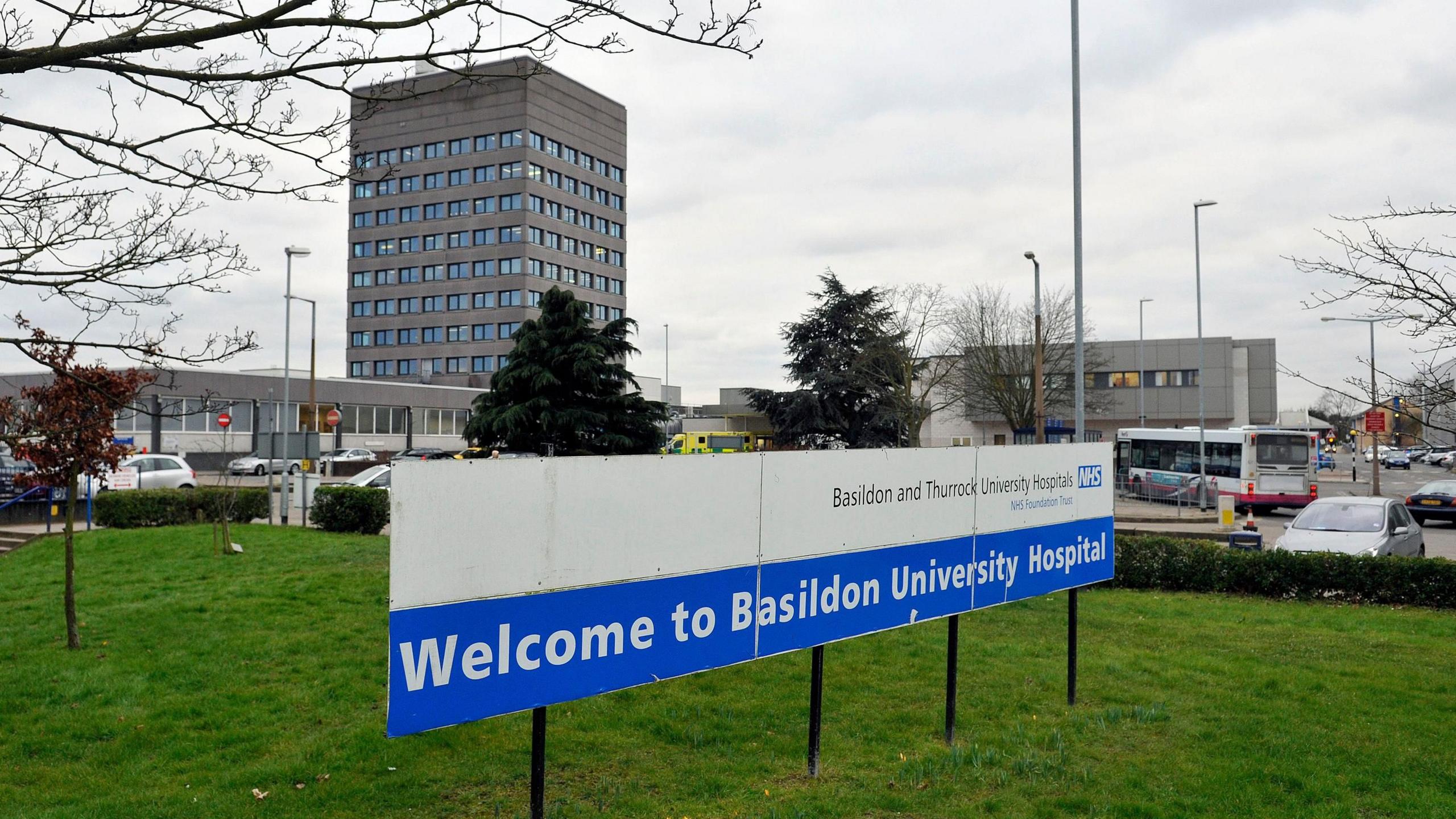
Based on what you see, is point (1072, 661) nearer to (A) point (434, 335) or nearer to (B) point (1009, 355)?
(B) point (1009, 355)

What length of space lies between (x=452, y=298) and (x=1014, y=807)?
296ft

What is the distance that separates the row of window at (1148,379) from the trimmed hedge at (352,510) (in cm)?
4940

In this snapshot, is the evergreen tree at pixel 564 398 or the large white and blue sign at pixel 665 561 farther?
the evergreen tree at pixel 564 398

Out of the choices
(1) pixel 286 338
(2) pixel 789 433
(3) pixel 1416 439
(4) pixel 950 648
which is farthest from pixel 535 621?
(2) pixel 789 433

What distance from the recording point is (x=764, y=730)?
7.02 metres

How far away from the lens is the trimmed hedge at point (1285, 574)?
547 inches

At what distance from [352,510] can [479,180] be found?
239 feet

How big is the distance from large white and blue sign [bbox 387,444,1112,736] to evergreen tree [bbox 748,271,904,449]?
1520 inches

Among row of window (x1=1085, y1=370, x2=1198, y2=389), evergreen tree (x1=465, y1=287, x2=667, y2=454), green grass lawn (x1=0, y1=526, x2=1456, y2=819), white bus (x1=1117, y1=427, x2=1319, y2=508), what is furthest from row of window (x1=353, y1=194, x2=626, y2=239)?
green grass lawn (x1=0, y1=526, x2=1456, y2=819)

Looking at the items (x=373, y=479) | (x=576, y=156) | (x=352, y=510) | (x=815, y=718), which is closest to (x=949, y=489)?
(x=815, y=718)

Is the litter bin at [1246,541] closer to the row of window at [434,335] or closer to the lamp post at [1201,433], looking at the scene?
the lamp post at [1201,433]

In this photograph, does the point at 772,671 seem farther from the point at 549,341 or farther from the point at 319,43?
the point at 549,341

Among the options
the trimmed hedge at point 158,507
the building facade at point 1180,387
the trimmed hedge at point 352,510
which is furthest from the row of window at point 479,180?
the trimmed hedge at point 352,510

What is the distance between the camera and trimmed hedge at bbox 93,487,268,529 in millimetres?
21906
